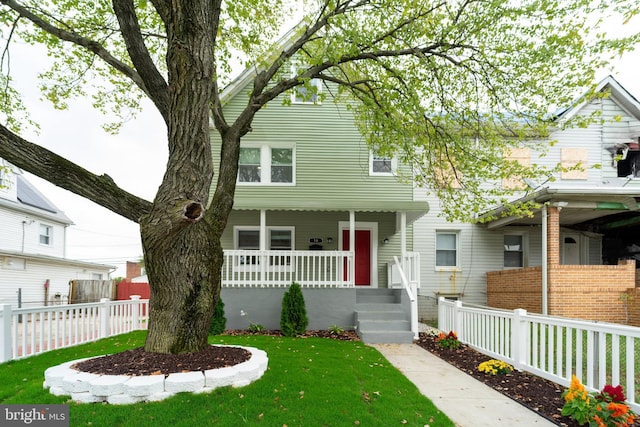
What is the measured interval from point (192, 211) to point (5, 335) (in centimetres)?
472

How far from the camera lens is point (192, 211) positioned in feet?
13.1

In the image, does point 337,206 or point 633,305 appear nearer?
point 633,305

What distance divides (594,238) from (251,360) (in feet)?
43.2

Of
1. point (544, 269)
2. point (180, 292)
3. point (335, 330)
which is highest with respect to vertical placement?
point (180, 292)

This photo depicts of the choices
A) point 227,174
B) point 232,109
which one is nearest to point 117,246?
point 232,109

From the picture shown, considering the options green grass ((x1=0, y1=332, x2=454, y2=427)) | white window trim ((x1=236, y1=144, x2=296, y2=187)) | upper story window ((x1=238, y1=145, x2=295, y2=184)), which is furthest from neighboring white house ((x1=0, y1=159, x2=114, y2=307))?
green grass ((x1=0, y1=332, x2=454, y2=427))

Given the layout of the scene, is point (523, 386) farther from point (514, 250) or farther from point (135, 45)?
point (514, 250)

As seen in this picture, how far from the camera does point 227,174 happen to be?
574 centimetres

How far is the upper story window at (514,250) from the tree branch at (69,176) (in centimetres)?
1200

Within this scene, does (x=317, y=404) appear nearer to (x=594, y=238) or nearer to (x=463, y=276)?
(x=463, y=276)

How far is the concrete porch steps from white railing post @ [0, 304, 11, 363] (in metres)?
6.33

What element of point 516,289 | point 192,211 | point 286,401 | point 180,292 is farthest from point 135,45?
point 516,289

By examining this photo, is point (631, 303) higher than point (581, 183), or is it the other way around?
point (581, 183)

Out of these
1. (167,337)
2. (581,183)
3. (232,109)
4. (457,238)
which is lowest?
(167,337)
